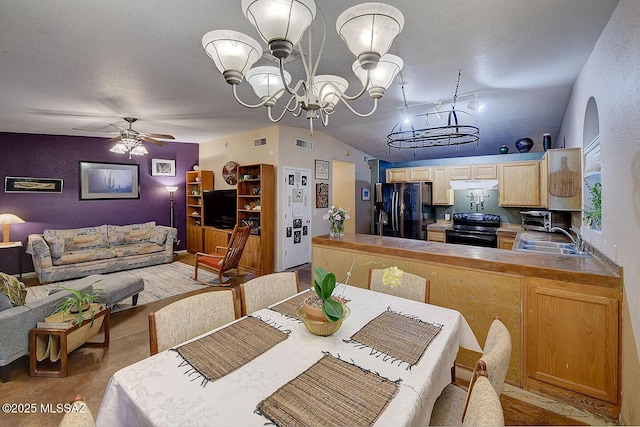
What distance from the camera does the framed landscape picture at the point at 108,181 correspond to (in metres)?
5.64

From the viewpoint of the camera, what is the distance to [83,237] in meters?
5.16

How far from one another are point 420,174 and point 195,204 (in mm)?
5408

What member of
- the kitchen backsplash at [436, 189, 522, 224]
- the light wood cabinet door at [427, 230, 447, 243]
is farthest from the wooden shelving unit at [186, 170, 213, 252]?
the kitchen backsplash at [436, 189, 522, 224]

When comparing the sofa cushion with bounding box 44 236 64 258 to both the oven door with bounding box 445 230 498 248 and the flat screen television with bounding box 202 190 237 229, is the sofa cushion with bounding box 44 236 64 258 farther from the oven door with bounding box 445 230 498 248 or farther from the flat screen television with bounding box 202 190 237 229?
the oven door with bounding box 445 230 498 248

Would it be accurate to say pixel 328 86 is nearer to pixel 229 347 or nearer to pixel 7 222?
pixel 229 347

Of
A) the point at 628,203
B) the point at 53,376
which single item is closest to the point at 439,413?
the point at 628,203

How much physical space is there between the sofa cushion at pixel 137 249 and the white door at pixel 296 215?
2668mm

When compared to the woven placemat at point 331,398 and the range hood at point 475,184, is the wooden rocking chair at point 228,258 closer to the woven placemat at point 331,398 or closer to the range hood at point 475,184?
the woven placemat at point 331,398

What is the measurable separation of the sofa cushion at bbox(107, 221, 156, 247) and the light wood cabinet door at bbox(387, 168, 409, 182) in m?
5.31

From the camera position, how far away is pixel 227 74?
151 centimetres

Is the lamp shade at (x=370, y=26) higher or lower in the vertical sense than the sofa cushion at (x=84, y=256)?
higher

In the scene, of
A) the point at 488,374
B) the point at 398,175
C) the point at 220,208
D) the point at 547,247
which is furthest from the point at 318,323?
the point at 220,208

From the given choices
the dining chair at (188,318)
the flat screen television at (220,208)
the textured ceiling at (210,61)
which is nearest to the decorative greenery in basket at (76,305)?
the dining chair at (188,318)

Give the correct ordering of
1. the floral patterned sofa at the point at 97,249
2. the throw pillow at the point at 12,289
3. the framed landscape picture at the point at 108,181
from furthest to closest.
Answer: the framed landscape picture at the point at 108,181
the floral patterned sofa at the point at 97,249
the throw pillow at the point at 12,289
